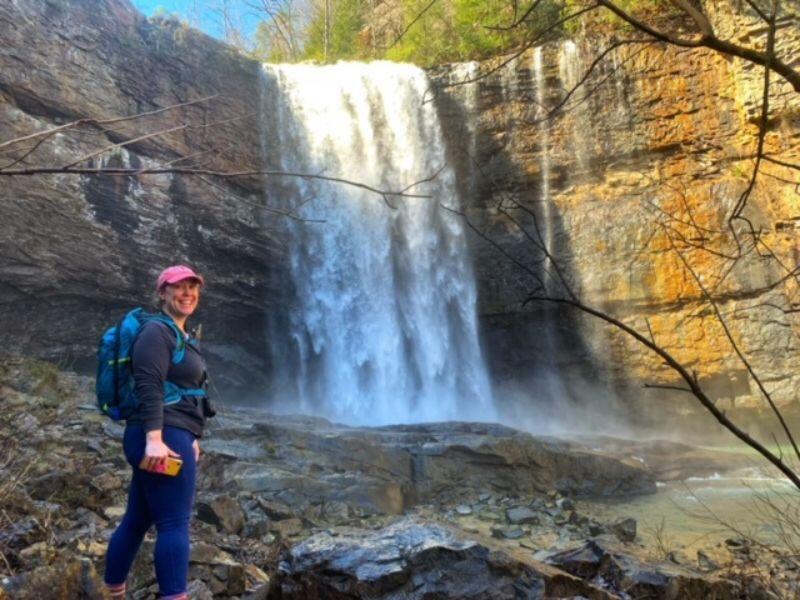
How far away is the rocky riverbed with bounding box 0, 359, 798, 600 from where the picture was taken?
271 cm

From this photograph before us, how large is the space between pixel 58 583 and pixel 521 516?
528 centimetres

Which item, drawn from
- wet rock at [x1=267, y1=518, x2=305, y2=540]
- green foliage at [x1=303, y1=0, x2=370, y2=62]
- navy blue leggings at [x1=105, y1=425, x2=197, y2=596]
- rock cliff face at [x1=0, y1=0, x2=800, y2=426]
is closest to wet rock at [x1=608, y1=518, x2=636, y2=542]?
wet rock at [x1=267, y1=518, x2=305, y2=540]

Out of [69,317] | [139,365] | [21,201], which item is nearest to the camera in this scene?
[139,365]

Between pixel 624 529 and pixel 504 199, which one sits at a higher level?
pixel 504 199

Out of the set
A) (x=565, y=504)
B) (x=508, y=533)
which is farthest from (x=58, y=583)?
(x=565, y=504)

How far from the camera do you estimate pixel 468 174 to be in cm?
1512

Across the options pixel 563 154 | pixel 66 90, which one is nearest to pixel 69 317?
pixel 66 90

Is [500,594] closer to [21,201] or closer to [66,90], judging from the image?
[21,201]

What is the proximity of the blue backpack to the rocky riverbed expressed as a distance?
2.04ft

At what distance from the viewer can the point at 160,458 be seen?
2225mm

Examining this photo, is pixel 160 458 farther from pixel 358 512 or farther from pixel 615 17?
pixel 615 17

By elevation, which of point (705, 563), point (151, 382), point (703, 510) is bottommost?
point (703, 510)

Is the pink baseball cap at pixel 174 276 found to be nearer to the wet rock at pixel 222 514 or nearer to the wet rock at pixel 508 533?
the wet rock at pixel 222 514

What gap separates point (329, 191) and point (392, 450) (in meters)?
8.43
